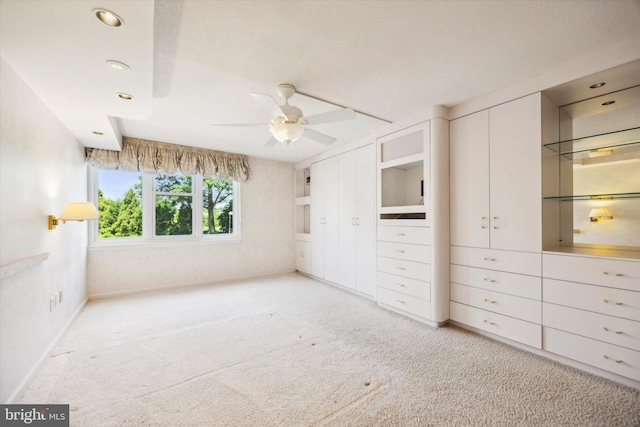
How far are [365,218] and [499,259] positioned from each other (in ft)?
6.06

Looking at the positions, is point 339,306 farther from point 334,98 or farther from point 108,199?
point 108,199

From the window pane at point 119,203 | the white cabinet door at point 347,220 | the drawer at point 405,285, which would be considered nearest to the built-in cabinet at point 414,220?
the drawer at point 405,285

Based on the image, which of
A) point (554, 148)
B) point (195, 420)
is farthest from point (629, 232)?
point (195, 420)

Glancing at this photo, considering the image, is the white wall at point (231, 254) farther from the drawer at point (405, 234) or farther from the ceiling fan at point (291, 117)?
the ceiling fan at point (291, 117)

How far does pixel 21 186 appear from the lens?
6.52ft

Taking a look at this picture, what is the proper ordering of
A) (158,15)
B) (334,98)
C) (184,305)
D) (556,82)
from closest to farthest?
(158,15) < (556,82) < (334,98) < (184,305)

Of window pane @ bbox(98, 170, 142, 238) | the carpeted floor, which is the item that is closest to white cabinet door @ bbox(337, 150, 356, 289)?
the carpeted floor

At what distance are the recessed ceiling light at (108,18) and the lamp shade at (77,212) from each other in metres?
2.04

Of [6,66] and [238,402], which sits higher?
[6,66]

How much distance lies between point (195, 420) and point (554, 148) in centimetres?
351

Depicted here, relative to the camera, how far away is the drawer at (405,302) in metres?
3.07

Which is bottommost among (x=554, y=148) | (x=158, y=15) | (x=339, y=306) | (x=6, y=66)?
(x=339, y=306)

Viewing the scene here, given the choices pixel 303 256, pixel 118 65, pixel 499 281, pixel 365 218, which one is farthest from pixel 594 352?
pixel 303 256

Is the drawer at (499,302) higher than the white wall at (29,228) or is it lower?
lower
